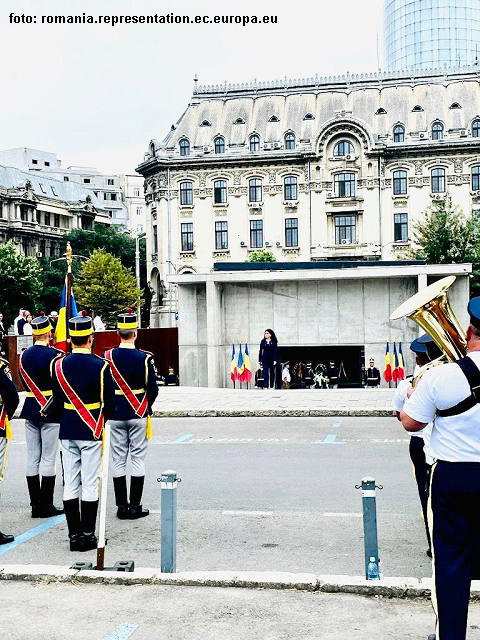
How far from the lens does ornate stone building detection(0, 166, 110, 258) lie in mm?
86250

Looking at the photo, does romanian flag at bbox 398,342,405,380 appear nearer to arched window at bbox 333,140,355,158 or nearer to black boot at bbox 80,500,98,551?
black boot at bbox 80,500,98,551

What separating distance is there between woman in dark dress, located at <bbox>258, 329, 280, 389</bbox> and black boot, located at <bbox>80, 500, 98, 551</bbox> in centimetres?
1595

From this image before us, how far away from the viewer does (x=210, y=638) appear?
5.34m

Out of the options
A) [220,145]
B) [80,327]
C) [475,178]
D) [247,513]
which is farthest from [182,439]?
[220,145]

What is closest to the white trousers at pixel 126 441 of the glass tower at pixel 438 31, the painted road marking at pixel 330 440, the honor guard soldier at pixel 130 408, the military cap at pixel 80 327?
the honor guard soldier at pixel 130 408

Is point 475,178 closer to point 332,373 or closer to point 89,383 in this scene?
point 332,373

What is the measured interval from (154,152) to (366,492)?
203 ft

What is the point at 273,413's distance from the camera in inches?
681

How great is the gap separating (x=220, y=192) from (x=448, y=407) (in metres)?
60.6

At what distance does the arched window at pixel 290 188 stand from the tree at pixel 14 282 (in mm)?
20159

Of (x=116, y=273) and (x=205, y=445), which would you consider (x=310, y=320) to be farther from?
(x=116, y=273)

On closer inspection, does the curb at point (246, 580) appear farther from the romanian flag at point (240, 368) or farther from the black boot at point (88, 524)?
the romanian flag at point (240, 368)

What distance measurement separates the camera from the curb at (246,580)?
19.8 ft

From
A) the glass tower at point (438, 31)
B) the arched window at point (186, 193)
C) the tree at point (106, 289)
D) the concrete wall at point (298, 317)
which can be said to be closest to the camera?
the concrete wall at point (298, 317)
